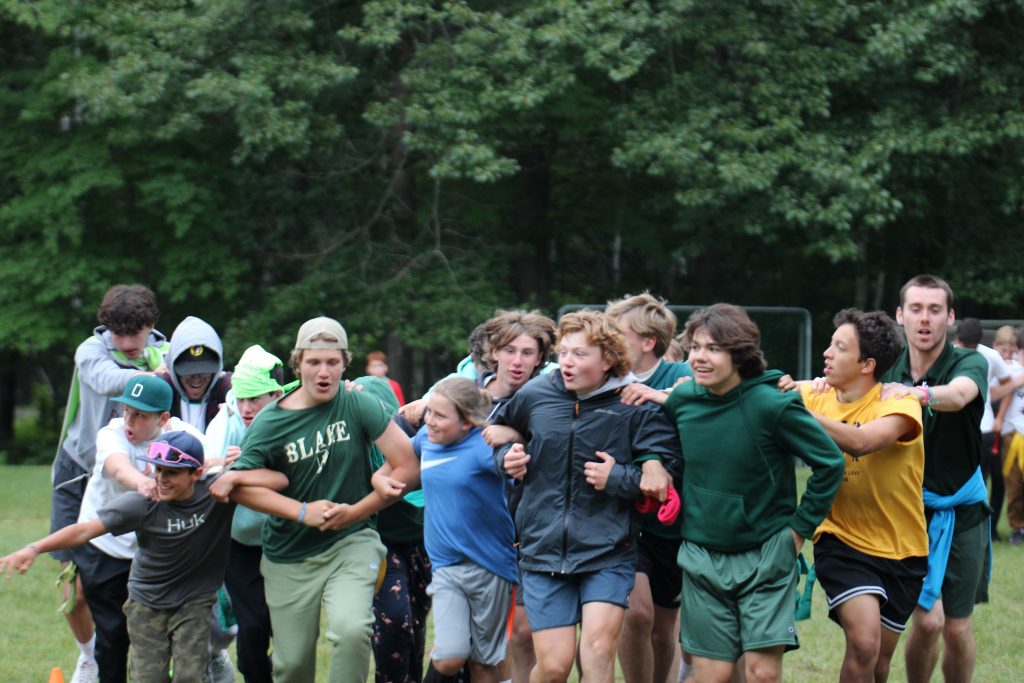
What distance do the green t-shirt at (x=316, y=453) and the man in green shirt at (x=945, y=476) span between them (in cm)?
244

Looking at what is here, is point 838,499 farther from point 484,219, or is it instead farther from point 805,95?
point 484,219

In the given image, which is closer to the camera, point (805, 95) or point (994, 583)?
point (994, 583)

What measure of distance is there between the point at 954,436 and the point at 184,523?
136 inches

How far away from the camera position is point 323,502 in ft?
17.6

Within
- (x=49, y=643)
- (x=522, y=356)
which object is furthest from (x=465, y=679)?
(x=49, y=643)

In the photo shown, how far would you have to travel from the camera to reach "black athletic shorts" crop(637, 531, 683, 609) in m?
5.79

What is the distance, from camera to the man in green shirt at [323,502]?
17.5ft

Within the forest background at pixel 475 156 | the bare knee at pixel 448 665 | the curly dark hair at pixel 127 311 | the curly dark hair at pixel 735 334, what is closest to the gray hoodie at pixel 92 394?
the curly dark hair at pixel 127 311

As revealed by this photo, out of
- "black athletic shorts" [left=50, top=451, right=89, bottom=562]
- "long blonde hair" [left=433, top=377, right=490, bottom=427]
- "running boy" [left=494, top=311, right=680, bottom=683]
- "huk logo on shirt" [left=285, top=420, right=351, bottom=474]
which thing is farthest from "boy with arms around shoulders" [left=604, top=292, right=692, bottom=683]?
"black athletic shorts" [left=50, top=451, right=89, bottom=562]

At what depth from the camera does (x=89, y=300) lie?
20094 millimetres

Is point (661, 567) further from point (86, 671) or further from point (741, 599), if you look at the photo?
point (86, 671)

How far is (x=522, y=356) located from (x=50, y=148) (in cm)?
1602

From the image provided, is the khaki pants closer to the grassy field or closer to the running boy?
the running boy

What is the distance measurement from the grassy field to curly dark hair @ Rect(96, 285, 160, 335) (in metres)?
2.08
